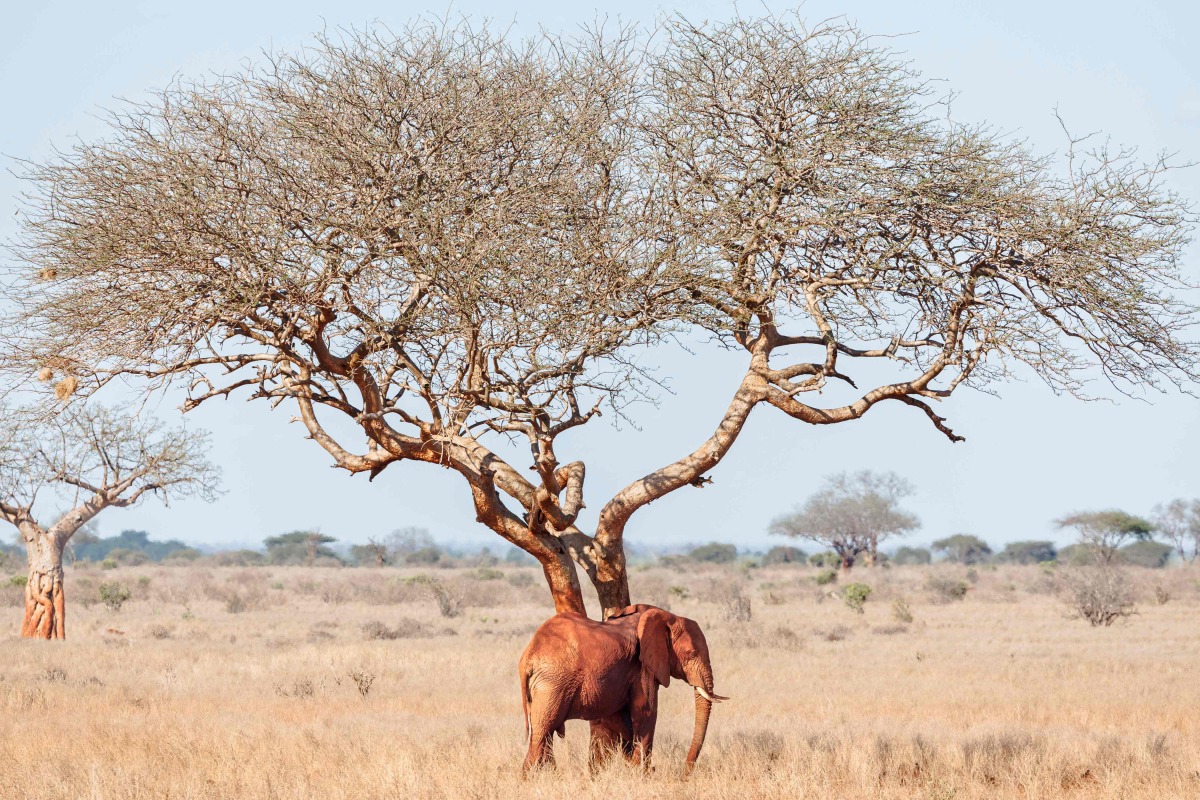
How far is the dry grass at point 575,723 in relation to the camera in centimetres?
946

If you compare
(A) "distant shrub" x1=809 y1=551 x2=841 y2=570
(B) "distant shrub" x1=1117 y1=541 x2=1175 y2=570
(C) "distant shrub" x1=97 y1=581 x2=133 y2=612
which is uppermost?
(C) "distant shrub" x1=97 y1=581 x2=133 y2=612

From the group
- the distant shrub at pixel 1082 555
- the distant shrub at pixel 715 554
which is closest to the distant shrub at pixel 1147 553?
the distant shrub at pixel 1082 555

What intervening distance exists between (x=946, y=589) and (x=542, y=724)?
3224 cm

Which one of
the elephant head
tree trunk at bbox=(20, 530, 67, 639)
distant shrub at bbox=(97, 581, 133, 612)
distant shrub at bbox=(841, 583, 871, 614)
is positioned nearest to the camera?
the elephant head

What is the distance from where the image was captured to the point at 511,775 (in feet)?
31.5

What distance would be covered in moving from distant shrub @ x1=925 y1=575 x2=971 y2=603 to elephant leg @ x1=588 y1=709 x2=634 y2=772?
99.5ft

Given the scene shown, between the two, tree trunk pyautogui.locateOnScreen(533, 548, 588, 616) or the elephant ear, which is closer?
the elephant ear

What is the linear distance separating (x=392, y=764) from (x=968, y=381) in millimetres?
5877

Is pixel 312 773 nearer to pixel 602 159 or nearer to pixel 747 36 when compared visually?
pixel 602 159

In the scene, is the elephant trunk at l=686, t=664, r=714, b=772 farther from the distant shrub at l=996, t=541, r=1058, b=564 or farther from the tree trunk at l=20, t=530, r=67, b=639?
the distant shrub at l=996, t=541, r=1058, b=564

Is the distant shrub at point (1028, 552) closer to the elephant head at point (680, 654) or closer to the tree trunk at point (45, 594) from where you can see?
the tree trunk at point (45, 594)

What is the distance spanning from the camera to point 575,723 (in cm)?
1388

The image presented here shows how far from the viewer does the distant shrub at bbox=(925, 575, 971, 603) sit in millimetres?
38484

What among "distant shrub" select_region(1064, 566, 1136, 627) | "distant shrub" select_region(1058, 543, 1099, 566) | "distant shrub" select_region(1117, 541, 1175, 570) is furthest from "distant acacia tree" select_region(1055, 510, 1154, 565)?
"distant shrub" select_region(1064, 566, 1136, 627)
